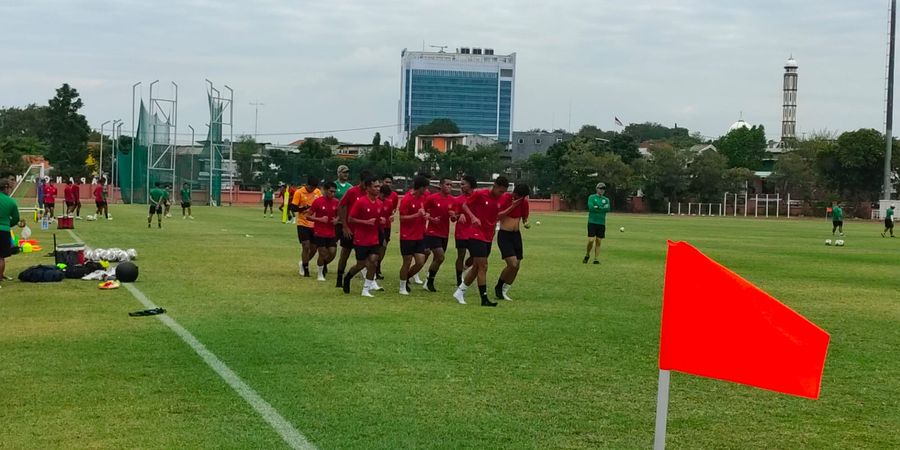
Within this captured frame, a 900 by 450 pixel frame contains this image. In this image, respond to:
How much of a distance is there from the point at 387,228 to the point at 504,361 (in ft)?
25.7

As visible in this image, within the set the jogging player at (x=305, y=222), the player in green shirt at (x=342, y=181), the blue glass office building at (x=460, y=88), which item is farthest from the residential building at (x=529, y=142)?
the player in green shirt at (x=342, y=181)

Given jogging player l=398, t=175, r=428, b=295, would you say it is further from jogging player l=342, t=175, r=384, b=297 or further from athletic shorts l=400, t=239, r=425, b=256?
jogging player l=342, t=175, r=384, b=297

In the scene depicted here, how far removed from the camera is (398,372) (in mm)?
8320

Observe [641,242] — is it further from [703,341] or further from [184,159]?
[184,159]

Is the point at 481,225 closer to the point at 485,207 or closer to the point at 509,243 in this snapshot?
the point at 485,207

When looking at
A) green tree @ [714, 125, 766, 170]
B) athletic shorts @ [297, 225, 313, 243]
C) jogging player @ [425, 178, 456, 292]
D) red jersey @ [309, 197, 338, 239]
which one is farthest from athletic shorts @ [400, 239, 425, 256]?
green tree @ [714, 125, 766, 170]

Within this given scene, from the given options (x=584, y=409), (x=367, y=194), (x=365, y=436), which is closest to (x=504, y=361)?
(x=584, y=409)

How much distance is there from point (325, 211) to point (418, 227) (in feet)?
6.53

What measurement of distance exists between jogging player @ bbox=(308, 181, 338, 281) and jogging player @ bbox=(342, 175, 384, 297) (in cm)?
176

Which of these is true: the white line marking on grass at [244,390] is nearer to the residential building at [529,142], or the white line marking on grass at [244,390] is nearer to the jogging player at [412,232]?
the jogging player at [412,232]

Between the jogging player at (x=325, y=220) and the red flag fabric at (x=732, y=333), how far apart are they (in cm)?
1163

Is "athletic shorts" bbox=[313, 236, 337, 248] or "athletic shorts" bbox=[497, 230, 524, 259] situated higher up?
"athletic shorts" bbox=[497, 230, 524, 259]

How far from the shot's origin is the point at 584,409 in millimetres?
7121

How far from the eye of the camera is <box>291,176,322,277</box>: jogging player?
1698cm
